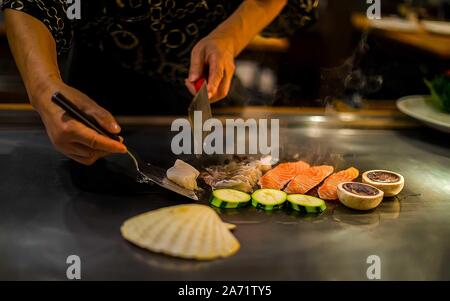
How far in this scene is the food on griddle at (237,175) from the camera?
198cm

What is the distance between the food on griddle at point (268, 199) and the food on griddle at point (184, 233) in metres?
0.19

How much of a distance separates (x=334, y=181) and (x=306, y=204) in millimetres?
256

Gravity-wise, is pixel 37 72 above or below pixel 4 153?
above

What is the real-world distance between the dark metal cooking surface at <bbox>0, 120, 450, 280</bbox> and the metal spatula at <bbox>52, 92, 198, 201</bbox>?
0.04 metres

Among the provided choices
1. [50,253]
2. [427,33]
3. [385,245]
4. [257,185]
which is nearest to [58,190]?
[50,253]

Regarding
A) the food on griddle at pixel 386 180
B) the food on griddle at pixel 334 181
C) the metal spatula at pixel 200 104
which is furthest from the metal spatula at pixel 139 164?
the food on griddle at pixel 386 180

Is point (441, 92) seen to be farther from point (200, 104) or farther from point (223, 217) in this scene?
point (223, 217)

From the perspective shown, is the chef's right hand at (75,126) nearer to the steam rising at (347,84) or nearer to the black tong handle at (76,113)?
the black tong handle at (76,113)

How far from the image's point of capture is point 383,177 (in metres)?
2.05

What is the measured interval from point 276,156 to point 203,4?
867 millimetres

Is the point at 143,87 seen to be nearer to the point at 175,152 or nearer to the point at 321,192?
the point at 175,152

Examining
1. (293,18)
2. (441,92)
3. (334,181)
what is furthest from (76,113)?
(441,92)

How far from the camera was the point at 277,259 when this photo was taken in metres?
1.56

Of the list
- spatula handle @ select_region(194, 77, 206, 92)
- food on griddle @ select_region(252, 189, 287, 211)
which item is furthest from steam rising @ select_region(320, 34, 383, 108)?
food on griddle @ select_region(252, 189, 287, 211)
